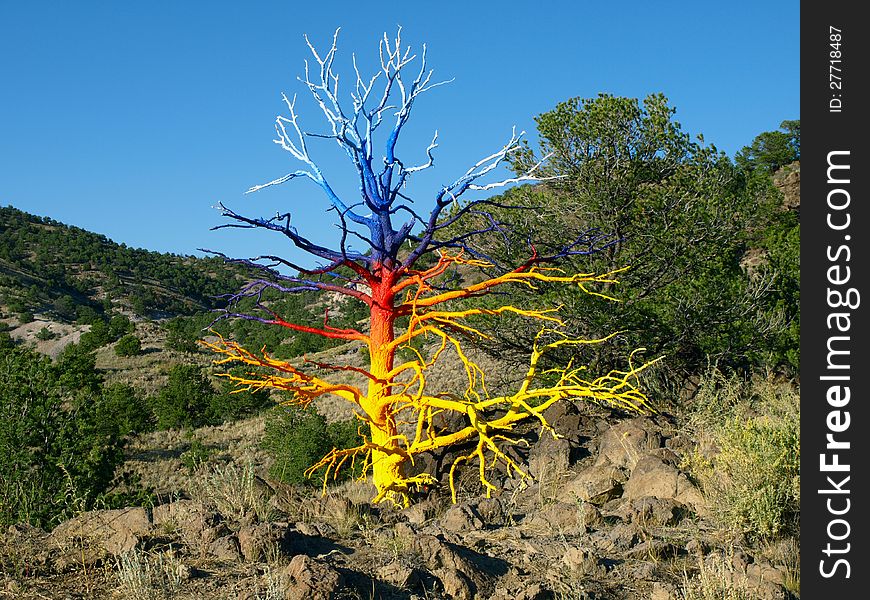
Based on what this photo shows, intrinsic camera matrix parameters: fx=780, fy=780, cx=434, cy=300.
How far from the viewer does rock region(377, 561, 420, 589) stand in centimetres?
560

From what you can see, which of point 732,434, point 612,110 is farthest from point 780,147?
point 732,434

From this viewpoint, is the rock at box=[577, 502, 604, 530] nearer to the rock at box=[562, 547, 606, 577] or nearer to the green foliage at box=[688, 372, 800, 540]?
the green foliage at box=[688, 372, 800, 540]

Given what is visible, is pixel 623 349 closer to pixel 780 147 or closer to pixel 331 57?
pixel 331 57

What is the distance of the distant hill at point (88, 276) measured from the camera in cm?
6569

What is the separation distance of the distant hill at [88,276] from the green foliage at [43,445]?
53336mm

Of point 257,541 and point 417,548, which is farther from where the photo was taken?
point 417,548

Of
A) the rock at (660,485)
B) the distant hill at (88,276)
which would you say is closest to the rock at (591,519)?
the rock at (660,485)

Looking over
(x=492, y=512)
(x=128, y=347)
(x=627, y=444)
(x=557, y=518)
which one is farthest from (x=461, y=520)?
(x=128, y=347)

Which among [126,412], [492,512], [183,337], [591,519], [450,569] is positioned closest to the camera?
[450,569]

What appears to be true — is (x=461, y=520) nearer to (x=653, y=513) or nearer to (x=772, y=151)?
(x=653, y=513)

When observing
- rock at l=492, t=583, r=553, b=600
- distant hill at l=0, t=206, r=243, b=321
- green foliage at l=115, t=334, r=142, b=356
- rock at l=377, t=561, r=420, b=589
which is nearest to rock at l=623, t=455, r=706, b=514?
rock at l=492, t=583, r=553, b=600

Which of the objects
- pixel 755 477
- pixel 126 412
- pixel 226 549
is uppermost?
pixel 126 412

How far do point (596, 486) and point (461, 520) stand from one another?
1.89 m

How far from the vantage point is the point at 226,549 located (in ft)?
19.8
